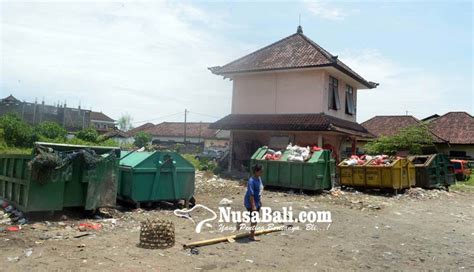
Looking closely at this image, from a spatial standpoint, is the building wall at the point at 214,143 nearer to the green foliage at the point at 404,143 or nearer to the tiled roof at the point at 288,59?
the green foliage at the point at 404,143

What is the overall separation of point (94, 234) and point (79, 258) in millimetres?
1324

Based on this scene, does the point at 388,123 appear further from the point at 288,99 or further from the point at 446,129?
the point at 288,99

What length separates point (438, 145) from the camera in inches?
1172

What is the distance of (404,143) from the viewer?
25469 millimetres

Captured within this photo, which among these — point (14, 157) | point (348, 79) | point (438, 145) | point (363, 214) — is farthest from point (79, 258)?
point (438, 145)

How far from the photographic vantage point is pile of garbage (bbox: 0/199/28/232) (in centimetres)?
640

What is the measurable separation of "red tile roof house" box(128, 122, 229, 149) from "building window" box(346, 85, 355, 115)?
109 feet

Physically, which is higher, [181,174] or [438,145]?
[438,145]

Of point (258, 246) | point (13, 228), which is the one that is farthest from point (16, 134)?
point (258, 246)

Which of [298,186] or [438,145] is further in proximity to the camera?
[438,145]

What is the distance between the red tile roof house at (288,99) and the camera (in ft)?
55.7

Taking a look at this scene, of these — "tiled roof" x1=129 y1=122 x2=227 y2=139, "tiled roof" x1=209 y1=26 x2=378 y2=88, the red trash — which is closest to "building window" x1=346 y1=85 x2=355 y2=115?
"tiled roof" x1=209 y1=26 x2=378 y2=88

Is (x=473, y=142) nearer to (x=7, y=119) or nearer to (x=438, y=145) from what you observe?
(x=438, y=145)

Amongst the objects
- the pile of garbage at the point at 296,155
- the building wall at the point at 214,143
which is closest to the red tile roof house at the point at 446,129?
the pile of garbage at the point at 296,155
